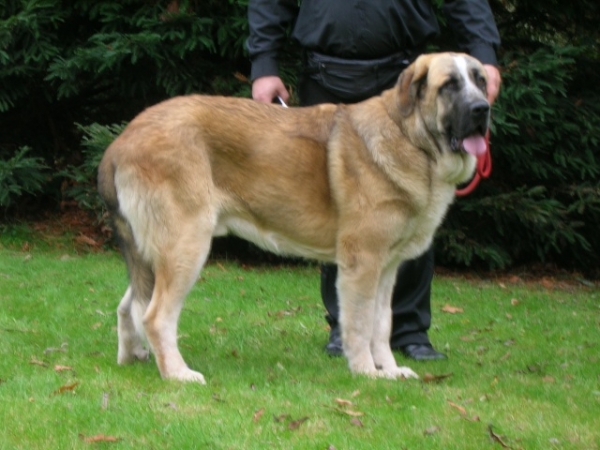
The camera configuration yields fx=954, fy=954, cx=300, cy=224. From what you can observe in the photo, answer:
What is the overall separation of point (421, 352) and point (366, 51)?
191 centimetres

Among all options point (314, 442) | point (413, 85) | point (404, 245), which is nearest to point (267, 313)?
point (404, 245)

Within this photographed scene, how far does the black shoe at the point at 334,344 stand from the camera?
6.00m

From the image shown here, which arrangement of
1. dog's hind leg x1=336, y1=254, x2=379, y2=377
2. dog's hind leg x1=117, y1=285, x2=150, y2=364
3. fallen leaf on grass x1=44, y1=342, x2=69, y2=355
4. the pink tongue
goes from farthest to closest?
fallen leaf on grass x1=44, y1=342, x2=69, y2=355, dog's hind leg x1=117, y1=285, x2=150, y2=364, dog's hind leg x1=336, y1=254, x2=379, y2=377, the pink tongue

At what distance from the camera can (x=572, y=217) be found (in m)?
10.7

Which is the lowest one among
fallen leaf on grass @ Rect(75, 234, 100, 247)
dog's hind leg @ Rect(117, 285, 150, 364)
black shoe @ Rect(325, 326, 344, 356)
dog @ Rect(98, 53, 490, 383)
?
fallen leaf on grass @ Rect(75, 234, 100, 247)

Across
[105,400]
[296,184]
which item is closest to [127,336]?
[105,400]

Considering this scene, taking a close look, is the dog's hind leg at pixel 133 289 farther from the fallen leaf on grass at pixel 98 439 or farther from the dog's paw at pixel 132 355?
the fallen leaf on grass at pixel 98 439

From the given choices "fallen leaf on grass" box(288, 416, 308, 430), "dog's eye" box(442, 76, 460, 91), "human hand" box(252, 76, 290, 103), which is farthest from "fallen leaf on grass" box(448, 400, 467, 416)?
"human hand" box(252, 76, 290, 103)

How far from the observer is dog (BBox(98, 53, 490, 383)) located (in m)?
4.92

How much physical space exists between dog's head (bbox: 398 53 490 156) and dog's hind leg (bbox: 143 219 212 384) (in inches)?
51.6

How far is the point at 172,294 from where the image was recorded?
494cm

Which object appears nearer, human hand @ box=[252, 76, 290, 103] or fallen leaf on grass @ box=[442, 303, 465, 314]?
human hand @ box=[252, 76, 290, 103]

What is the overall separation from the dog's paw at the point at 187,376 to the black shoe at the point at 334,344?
4.08 feet

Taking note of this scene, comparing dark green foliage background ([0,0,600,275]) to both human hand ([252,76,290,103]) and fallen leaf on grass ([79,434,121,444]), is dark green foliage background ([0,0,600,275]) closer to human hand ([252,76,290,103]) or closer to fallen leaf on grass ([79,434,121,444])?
human hand ([252,76,290,103])
